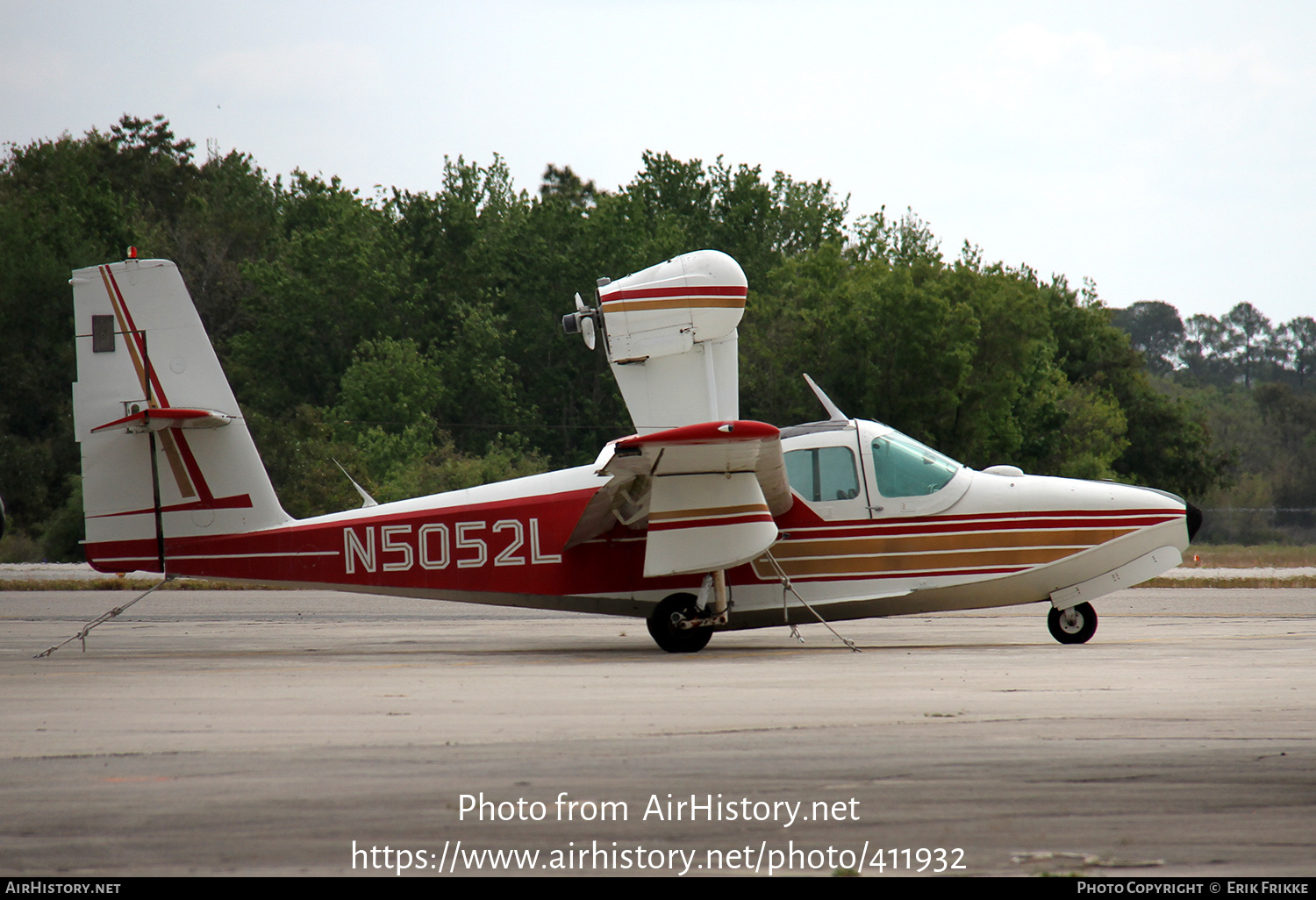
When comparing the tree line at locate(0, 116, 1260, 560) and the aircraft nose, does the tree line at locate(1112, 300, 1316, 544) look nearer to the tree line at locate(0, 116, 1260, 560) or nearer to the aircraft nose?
the tree line at locate(0, 116, 1260, 560)

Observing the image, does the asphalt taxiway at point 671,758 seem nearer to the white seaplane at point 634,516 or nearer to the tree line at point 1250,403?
the white seaplane at point 634,516

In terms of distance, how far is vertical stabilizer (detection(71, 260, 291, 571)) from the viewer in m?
10.6

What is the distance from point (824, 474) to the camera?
11.3 metres

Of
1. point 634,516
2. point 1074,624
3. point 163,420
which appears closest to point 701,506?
point 634,516

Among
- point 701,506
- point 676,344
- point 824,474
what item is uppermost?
point 676,344

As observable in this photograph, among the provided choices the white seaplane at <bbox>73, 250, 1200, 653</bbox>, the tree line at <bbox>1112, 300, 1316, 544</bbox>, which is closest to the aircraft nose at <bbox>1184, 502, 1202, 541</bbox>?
the white seaplane at <bbox>73, 250, 1200, 653</bbox>

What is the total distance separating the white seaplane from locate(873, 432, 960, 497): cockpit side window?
0.06 ft

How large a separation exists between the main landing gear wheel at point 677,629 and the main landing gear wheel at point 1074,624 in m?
3.52

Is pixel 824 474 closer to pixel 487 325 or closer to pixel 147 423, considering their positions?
pixel 147 423

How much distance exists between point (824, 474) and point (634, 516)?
6.41ft

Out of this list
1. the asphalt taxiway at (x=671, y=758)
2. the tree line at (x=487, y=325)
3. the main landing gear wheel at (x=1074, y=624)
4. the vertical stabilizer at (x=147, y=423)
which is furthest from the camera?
the tree line at (x=487, y=325)

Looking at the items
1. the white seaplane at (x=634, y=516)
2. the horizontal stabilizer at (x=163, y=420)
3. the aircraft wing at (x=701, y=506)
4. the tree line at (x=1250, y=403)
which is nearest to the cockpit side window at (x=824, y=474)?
the white seaplane at (x=634, y=516)

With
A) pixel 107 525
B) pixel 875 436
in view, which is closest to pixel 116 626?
Result: pixel 107 525

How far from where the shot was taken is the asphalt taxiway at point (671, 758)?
3.91 m
